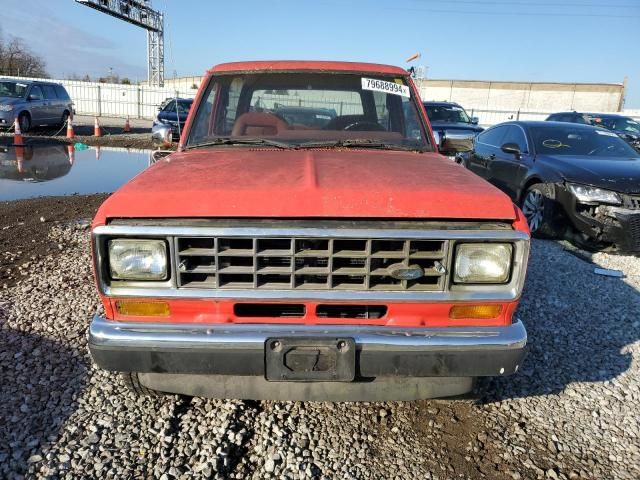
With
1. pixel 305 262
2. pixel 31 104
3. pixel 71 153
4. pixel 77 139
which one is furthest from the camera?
pixel 31 104

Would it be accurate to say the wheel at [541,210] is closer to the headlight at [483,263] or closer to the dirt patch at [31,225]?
the headlight at [483,263]

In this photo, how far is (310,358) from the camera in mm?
2043

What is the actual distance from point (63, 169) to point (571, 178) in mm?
9736

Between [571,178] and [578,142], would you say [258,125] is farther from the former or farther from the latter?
[578,142]

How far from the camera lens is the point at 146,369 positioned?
2102mm

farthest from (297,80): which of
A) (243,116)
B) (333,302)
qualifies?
(333,302)

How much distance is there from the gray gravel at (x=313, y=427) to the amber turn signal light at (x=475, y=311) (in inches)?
22.7

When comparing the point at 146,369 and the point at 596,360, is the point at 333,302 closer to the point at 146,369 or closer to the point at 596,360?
the point at 146,369

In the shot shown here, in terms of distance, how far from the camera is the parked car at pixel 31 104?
589 inches

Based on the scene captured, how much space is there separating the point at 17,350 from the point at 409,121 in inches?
122

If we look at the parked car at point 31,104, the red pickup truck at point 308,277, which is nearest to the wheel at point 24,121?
the parked car at point 31,104

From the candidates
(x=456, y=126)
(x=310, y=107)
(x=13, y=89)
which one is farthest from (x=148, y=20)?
(x=310, y=107)

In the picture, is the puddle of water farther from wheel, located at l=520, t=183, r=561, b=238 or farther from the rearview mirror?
wheel, located at l=520, t=183, r=561, b=238

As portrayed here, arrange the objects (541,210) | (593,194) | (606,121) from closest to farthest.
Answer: (593,194) < (541,210) < (606,121)
